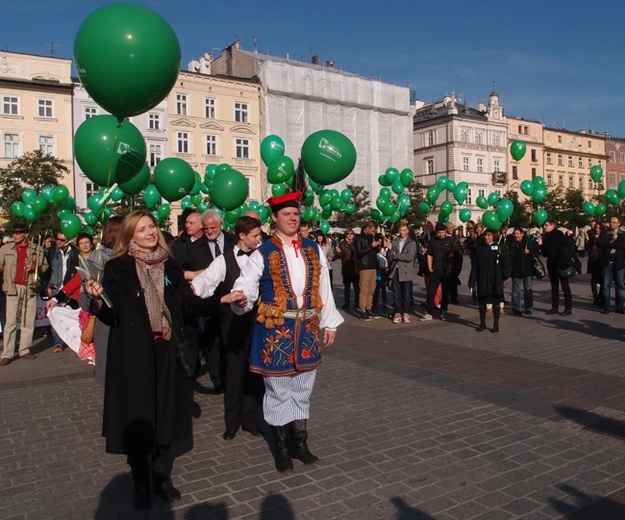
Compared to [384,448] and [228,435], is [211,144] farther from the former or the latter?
[384,448]

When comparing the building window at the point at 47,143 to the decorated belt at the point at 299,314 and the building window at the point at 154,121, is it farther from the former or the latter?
the decorated belt at the point at 299,314

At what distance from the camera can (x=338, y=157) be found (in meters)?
8.98

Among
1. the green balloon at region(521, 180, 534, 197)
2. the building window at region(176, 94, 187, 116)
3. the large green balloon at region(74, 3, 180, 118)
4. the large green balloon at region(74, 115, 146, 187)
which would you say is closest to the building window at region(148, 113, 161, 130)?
the building window at region(176, 94, 187, 116)

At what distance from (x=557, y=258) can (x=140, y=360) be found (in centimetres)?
1042

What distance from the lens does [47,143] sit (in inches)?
1671

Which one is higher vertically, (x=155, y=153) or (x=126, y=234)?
(x=155, y=153)

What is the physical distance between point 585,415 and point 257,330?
3.21 m

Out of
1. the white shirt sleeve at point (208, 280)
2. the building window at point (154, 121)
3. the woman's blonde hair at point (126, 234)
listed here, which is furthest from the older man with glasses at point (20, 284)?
the building window at point (154, 121)

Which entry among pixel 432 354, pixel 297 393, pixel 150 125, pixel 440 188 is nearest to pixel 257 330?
Answer: pixel 297 393

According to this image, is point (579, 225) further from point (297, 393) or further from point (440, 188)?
point (297, 393)

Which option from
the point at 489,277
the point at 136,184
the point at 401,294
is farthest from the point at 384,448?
the point at 401,294

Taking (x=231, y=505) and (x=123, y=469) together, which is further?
(x=123, y=469)

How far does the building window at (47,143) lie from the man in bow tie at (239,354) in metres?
41.3

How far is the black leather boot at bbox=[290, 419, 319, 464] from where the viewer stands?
15.0ft
